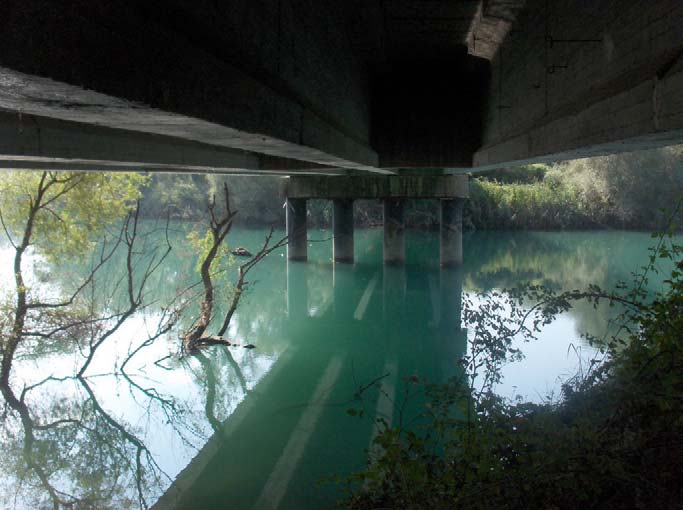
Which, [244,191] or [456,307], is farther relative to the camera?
[244,191]

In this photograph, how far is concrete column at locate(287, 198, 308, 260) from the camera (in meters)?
A: 22.2

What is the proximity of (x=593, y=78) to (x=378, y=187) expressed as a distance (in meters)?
15.5

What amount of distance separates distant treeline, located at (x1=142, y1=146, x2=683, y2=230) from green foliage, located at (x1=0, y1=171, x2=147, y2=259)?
588 inches

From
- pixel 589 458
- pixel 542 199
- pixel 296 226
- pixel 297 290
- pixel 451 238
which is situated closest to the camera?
pixel 589 458

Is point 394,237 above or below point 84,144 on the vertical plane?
below

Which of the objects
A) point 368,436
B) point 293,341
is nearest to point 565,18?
point 368,436

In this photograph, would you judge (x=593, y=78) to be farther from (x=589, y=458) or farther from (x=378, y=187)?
(x=378, y=187)

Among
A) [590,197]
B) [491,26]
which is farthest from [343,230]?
[590,197]

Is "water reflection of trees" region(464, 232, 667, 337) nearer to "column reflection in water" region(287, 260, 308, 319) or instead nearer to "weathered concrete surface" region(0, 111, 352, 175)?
"column reflection in water" region(287, 260, 308, 319)

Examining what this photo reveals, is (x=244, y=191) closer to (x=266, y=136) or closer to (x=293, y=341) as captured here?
(x=293, y=341)

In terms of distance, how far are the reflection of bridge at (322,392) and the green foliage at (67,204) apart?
4.57 m

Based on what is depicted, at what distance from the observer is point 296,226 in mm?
22703

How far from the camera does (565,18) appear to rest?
465 centimetres

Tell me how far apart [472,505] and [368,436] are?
4922mm
